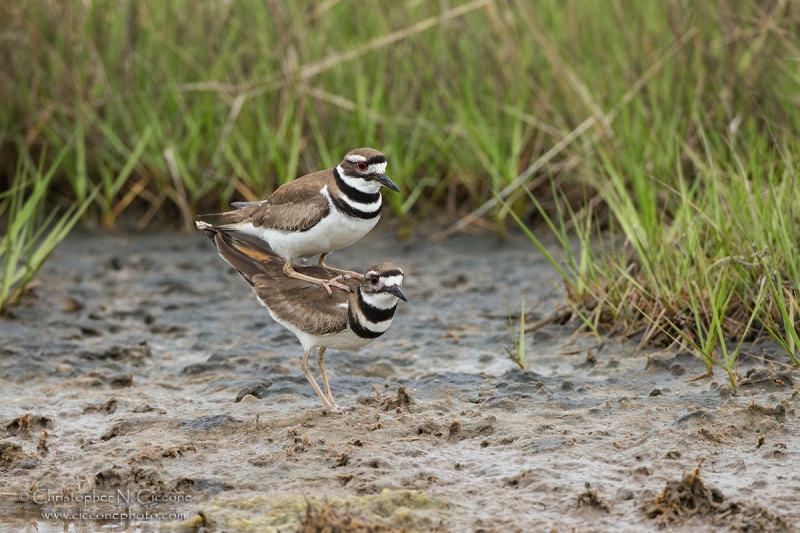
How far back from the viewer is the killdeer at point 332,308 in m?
5.05

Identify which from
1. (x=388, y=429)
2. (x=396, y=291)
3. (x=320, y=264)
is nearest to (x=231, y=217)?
(x=320, y=264)

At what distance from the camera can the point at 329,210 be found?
5391 millimetres

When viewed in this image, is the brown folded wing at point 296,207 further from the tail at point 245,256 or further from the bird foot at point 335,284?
the bird foot at point 335,284

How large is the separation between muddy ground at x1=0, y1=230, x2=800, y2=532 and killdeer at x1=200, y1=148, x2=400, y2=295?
0.74 meters

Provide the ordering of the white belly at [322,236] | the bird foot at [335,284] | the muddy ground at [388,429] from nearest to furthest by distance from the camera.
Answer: the muddy ground at [388,429], the bird foot at [335,284], the white belly at [322,236]

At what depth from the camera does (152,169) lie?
867cm

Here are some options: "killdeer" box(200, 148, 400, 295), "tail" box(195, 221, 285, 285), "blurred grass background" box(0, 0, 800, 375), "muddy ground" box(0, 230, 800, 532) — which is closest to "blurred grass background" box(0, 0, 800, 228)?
"blurred grass background" box(0, 0, 800, 375)

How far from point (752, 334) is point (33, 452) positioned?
378 cm

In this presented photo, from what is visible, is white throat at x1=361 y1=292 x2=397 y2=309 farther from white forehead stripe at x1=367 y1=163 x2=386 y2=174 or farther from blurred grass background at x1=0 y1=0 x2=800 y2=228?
blurred grass background at x1=0 y1=0 x2=800 y2=228

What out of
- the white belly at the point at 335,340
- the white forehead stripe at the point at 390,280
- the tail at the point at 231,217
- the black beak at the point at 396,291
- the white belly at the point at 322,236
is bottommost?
the white belly at the point at 335,340

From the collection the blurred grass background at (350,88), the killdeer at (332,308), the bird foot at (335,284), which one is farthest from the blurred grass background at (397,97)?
the killdeer at (332,308)

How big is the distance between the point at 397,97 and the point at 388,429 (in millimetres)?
4600

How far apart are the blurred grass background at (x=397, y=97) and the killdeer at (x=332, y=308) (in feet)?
9.11

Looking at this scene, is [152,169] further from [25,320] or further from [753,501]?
[753,501]
